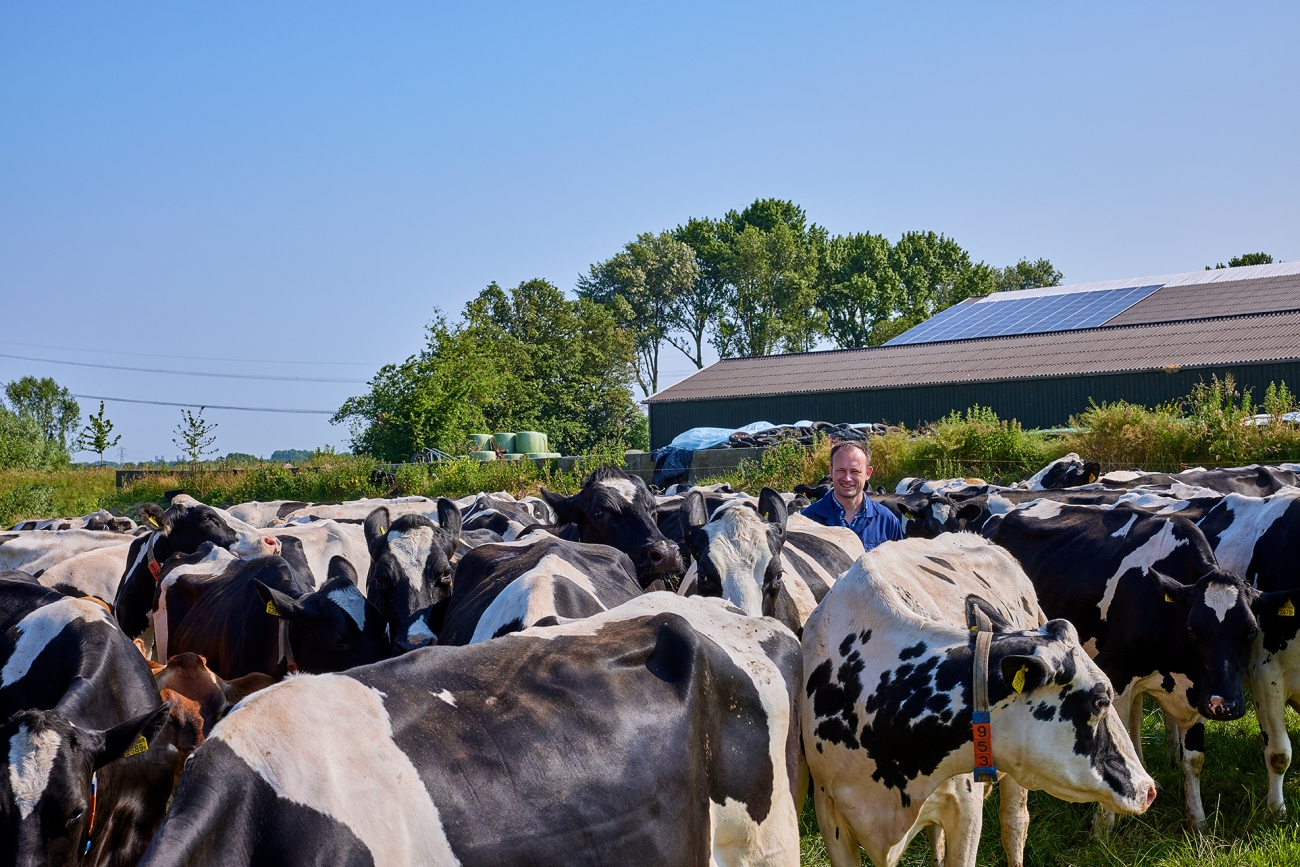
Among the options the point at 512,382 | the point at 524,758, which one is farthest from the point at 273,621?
the point at 512,382

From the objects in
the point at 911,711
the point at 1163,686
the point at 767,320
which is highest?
the point at 767,320

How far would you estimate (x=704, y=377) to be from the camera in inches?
1545

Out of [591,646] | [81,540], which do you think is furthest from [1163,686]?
[81,540]

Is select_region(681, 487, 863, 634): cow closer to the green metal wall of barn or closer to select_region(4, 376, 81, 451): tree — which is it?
the green metal wall of barn

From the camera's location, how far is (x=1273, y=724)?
664 centimetres

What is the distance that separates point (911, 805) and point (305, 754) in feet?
8.21

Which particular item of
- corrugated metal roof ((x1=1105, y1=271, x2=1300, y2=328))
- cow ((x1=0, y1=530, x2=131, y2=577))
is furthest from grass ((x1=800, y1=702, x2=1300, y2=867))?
corrugated metal roof ((x1=1105, y1=271, x2=1300, y2=328))

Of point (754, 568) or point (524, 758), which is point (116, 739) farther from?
point (754, 568)

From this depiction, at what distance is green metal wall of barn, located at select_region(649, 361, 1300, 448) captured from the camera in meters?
27.7

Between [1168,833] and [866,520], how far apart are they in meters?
2.53

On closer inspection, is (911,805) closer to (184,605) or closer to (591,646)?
(591,646)

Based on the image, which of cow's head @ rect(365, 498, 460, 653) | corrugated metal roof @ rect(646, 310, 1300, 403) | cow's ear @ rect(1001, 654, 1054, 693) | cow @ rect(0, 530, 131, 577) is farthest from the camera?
corrugated metal roof @ rect(646, 310, 1300, 403)

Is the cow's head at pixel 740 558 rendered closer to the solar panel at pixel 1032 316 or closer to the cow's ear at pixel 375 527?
the cow's ear at pixel 375 527

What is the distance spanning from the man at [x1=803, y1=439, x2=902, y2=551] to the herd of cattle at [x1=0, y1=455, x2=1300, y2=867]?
37 cm
